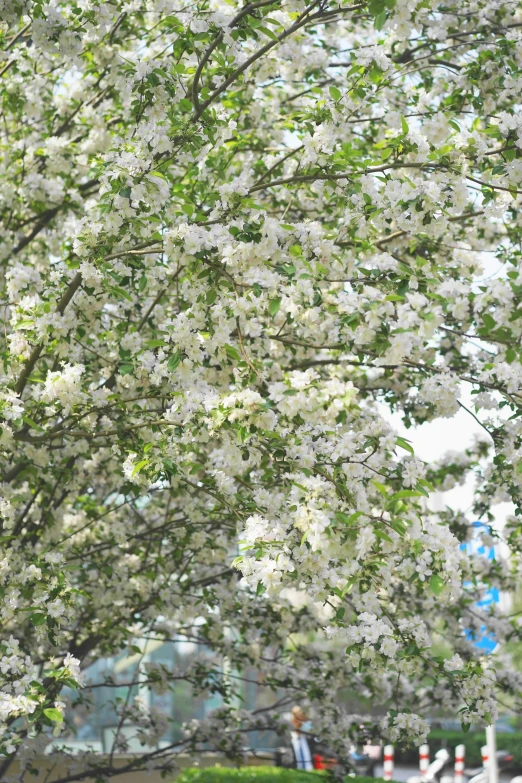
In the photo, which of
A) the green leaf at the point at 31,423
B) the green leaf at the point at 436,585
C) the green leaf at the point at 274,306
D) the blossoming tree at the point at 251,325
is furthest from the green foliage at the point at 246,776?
the green leaf at the point at 274,306

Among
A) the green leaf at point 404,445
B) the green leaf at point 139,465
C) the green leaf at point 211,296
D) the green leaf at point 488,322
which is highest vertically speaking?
the green leaf at point 211,296

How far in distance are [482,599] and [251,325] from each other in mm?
4141

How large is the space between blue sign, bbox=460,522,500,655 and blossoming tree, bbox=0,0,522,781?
10.6 inches

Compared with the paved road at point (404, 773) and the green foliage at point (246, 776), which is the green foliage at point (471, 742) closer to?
the paved road at point (404, 773)

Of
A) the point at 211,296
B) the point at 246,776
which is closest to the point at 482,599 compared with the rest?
the point at 246,776

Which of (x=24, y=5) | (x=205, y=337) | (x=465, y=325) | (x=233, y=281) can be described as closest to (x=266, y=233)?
(x=233, y=281)

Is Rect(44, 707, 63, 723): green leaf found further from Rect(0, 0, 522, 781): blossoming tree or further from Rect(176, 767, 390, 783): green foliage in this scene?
Rect(176, 767, 390, 783): green foliage

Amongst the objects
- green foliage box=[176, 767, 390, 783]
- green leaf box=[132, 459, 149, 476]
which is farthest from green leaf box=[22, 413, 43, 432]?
green foliage box=[176, 767, 390, 783]

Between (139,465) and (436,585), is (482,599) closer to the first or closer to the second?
(436,585)

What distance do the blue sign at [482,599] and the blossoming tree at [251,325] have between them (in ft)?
0.88

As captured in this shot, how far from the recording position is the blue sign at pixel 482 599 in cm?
618

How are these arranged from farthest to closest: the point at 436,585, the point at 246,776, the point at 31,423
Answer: the point at 246,776, the point at 31,423, the point at 436,585

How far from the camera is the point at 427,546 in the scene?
10.6ft

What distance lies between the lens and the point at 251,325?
10.8 feet
